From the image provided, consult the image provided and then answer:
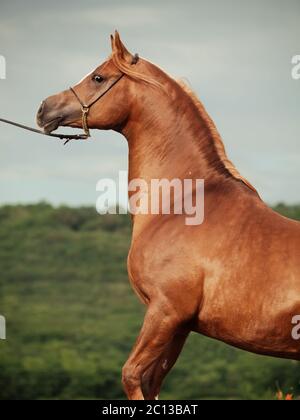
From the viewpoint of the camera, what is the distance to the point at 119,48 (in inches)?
242

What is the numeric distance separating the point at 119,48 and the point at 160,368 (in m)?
2.16

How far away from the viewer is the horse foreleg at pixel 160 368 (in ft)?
19.6

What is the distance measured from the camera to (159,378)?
606 cm

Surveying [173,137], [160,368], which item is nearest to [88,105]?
[173,137]

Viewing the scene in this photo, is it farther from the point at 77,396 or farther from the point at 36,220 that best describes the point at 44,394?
the point at 36,220

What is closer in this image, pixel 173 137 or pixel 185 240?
pixel 185 240

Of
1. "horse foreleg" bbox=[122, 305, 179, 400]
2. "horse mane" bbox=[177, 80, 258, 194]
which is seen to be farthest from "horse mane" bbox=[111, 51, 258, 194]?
"horse foreleg" bbox=[122, 305, 179, 400]

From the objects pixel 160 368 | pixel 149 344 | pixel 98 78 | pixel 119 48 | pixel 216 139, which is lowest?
pixel 160 368

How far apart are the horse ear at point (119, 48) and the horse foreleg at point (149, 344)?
172 cm

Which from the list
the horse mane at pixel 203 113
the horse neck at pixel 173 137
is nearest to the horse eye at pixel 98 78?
the horse mane at pixel 203 113

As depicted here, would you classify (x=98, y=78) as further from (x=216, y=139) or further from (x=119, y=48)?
(x=216, y=139)

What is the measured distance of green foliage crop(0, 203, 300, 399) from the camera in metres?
18.5

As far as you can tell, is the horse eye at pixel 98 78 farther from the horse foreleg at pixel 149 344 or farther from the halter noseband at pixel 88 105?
the horse foreleg at pixel 149 344

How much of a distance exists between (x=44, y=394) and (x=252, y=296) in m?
13.5
